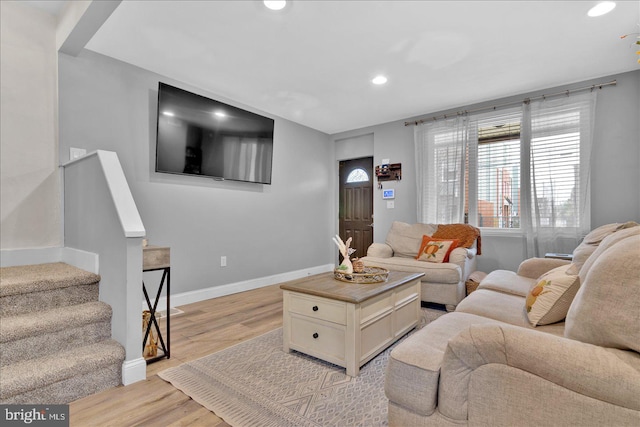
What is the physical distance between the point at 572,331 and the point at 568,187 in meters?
3.16

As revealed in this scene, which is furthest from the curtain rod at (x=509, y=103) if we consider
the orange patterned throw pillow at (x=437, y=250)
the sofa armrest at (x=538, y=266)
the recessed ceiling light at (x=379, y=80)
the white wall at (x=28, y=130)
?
the white wall at (x=28, y=130)

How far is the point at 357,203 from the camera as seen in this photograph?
5.48 meters

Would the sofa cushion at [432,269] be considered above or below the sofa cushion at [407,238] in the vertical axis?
below

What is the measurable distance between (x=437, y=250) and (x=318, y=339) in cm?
206

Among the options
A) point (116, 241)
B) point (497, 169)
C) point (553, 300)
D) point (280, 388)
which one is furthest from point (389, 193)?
point (116, 241)

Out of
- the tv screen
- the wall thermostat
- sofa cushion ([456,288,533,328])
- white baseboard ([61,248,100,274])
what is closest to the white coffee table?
sofa cushion ([456,288,533,328])

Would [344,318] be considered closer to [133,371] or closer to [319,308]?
[319,308]

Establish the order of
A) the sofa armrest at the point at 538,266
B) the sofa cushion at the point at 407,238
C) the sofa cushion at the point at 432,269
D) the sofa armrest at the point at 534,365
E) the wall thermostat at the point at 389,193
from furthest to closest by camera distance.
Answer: the wall thermostat at the point at 389,193 → the sofa cushion at the point at 407,238 → the sofa cushion at the point at 432,269 → the sofa armrest at the point at 538,266 → the sofa armrest at the point at 534,365

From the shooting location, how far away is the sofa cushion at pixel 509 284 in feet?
7.34

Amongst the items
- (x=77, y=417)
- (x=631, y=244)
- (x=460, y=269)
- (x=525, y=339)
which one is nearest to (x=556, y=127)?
(x=460, y=269)

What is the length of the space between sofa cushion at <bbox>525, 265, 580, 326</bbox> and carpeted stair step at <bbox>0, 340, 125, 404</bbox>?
7.77 feet

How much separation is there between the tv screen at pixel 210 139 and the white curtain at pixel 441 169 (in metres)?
2.20

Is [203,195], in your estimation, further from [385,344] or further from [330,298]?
[385,344]

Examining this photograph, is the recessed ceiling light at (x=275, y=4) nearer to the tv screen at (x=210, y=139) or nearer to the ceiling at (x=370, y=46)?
the ceiling at (x=370, y=46)
